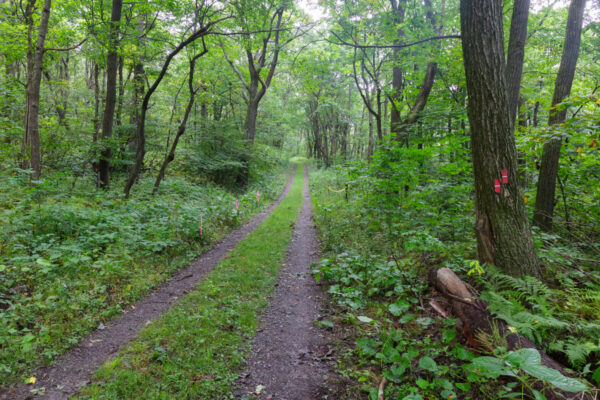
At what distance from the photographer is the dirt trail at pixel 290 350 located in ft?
10.5

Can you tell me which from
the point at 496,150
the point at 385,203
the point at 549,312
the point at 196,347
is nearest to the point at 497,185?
the point at 496,150

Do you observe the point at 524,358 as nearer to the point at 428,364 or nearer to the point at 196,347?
the point at 428,364

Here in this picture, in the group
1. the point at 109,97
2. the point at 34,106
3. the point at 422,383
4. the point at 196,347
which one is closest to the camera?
the point at 422,383

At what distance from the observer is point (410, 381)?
2959mm

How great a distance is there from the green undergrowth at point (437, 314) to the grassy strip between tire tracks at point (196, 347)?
137 cm

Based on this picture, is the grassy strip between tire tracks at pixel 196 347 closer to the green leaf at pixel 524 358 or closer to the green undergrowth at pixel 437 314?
the green undergrowth at pixel 437 314

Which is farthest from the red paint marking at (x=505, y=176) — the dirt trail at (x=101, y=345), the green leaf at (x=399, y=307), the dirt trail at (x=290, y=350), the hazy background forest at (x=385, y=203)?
the dirt trail at (x=101, y=345)

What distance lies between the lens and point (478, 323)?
10.0 ft

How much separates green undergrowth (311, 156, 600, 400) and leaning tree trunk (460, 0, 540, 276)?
36cm

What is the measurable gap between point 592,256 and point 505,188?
2.74m

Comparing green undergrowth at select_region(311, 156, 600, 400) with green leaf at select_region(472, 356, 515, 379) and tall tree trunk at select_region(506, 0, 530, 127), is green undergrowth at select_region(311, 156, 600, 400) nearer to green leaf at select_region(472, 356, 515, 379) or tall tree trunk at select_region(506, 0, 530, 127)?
green leaf at select_region(472, 356, 515, 379)

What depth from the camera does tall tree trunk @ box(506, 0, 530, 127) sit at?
209 inches

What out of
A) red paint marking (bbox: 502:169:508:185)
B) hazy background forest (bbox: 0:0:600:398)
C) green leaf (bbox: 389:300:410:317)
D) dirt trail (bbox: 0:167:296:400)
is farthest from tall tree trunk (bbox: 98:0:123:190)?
red paint marking (bbox: 502:169:508:185)

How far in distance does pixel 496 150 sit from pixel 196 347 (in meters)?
4.78
